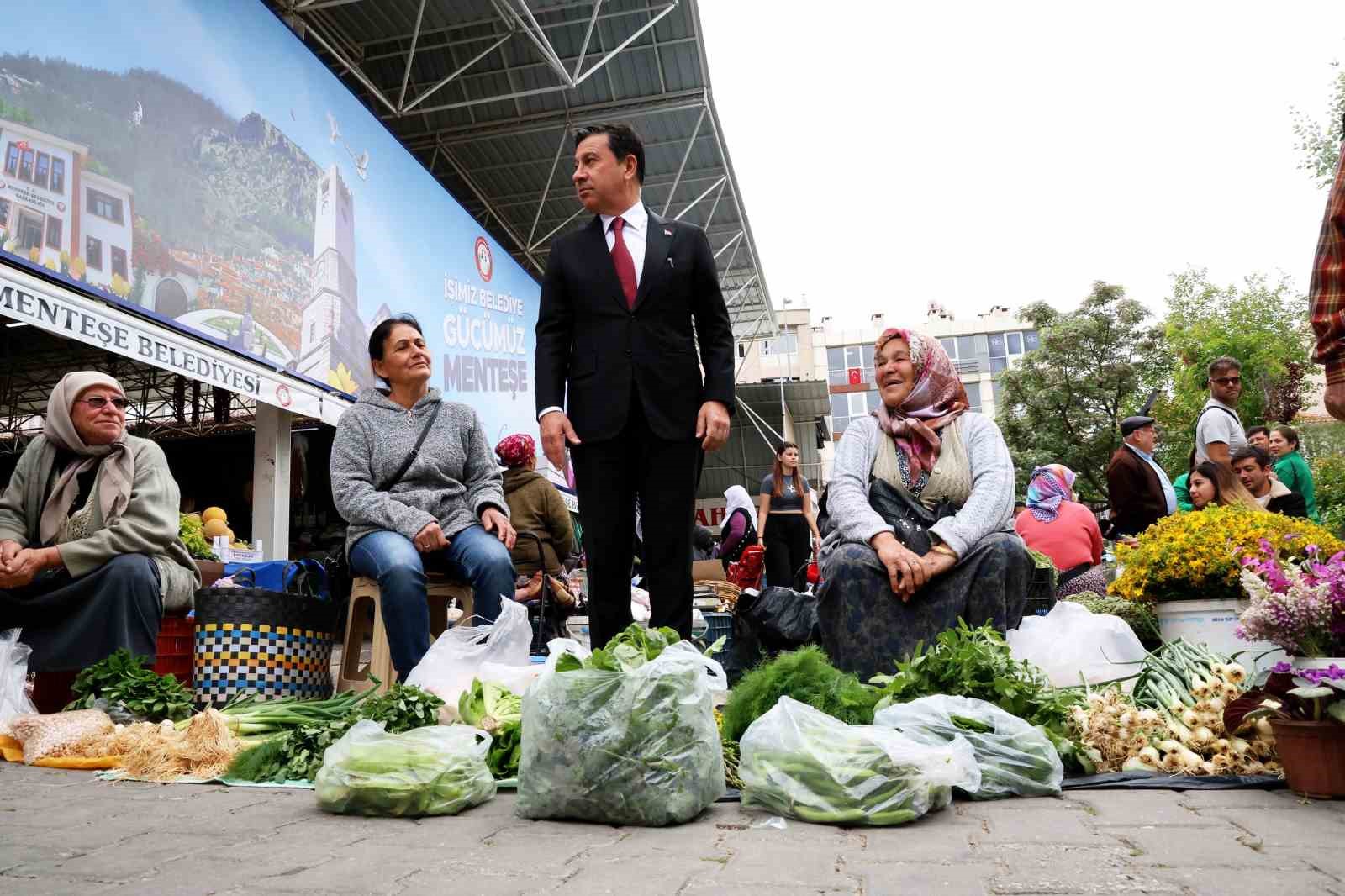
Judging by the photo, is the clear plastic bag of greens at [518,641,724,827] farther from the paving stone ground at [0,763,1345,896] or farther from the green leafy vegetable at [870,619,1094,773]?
the green leafy vegetable at [870,619,1094,773]

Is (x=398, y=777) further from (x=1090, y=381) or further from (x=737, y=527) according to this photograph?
(x=1090, y=381)

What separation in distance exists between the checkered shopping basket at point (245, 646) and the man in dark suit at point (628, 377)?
142 centimetres

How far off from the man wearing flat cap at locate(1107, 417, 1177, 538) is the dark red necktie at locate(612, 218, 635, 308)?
4.19 m

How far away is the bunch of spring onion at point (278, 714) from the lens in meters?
3.27

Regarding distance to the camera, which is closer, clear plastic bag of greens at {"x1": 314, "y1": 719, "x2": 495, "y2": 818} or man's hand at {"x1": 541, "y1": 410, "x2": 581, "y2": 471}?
clear plastic bag of greens at {"x1": 314, "y1": 719, "x2": 495, "y2": 818}

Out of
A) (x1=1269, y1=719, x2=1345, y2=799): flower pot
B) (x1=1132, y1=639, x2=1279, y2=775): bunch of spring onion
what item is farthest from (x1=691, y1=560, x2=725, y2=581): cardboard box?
(x1=1269, y1=719, x2=1345, y2=799): flower pot

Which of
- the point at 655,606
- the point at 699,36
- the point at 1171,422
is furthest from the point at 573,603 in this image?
the point at 1171,422

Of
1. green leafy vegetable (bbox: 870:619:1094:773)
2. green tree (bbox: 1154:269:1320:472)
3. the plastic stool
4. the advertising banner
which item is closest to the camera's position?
green leafy vegetable (bbox: 870:619:1094:773)

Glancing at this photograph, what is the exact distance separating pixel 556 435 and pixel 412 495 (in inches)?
40.9

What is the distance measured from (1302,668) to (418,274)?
10375 mm

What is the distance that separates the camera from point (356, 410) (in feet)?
13.5

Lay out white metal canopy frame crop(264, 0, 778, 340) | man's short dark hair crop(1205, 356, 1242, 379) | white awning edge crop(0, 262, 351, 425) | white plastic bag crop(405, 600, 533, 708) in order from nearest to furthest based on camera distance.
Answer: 1. white plastic bag crop(405, 600, 533, 708)
2. white awning edge crop(0, 262, 351, 425)
3. man's short dark hair crop(1205, 356, 1242, 379)
4. white metal canopy frame crop(264, 0, 778, 340)

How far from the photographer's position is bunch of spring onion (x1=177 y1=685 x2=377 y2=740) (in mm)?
3270

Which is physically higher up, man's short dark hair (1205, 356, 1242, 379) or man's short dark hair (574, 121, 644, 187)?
man's short dark hair (574, 121, 644, 187)
